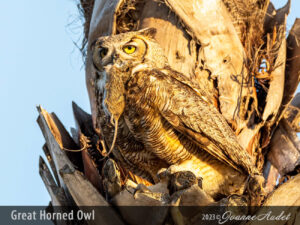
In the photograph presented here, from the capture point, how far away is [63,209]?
10.1 feet

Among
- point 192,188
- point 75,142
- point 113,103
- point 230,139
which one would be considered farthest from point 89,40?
point 192,188

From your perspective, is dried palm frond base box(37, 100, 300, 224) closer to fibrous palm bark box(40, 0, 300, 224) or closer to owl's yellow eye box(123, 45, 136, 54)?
fibrous palm bark box(40, 0, 300, 224)

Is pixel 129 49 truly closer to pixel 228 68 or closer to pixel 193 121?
pixel 193 121

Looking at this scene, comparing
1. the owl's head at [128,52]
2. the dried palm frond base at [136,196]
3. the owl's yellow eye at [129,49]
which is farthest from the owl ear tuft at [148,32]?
the dried palm frond base at [136,196]

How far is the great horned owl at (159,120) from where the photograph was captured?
289 centimetres

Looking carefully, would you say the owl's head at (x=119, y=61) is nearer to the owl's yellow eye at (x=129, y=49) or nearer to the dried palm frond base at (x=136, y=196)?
the owl's yellow eye at (x=129, y=49)

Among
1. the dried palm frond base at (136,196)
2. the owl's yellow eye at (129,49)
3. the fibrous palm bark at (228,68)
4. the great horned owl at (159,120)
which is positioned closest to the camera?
the dried palm frond base at (136,196)

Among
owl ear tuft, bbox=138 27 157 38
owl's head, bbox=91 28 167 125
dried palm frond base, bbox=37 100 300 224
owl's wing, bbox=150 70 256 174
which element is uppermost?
owl ear tuft, bbox=138 27 157 38

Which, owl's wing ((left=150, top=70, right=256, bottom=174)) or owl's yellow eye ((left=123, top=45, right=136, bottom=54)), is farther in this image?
owl's yellow eye ((left=123, top=45, right=136, bottom=54))

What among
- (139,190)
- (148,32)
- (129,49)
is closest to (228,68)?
(148,32)

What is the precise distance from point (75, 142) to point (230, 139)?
953 millimetres

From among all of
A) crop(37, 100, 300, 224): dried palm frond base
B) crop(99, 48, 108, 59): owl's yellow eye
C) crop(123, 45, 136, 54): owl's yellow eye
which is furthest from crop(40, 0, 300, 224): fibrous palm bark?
crop(123, 45, 136, 54): owl's yellow eye

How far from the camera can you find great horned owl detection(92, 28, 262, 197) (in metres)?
2.89

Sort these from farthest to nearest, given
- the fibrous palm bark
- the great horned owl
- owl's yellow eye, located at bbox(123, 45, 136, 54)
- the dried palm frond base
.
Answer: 1. the fibrous palm bark
2. owl's yellow eye, located at bbox(123, 45, 136, 54)
3. the great horned owl
4. the dried palm frond base
